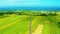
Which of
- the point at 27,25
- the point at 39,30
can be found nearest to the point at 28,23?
the point at 27,25

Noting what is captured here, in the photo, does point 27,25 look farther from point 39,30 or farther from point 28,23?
point 39,30

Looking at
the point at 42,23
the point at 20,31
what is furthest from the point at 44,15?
the point at 20,31

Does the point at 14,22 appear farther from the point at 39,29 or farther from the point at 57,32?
the point at 57,32

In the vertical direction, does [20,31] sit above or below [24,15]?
below

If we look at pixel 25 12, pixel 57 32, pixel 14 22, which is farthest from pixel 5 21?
pixel 57 32
